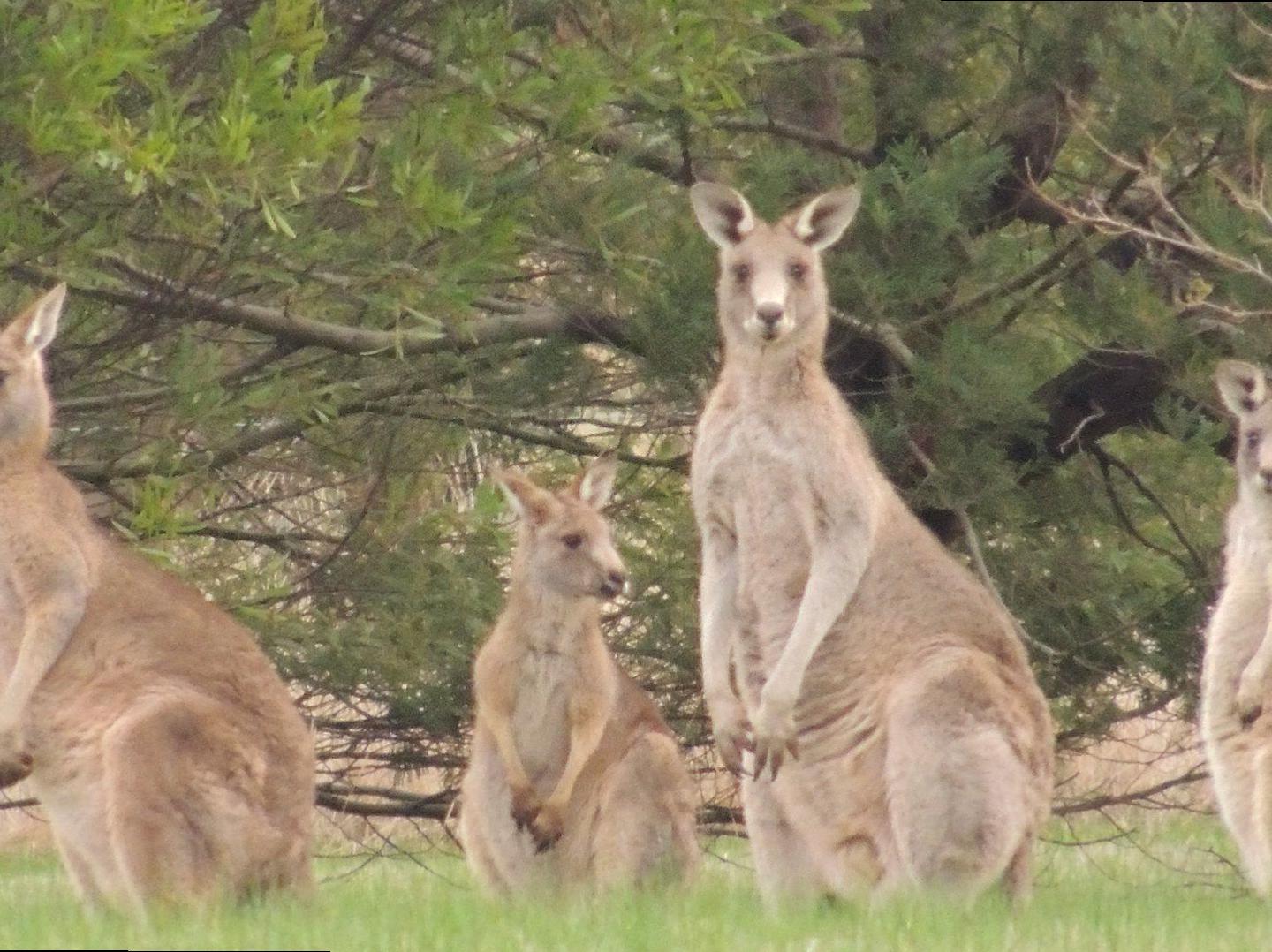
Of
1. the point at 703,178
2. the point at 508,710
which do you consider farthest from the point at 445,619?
the point at 703,178

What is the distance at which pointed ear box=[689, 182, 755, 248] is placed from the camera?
24.4 feet

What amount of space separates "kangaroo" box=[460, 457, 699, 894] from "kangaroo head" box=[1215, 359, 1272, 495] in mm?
2208

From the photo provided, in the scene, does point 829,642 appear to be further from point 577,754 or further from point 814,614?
point 577,754

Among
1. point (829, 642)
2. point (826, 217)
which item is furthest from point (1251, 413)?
point (829, 642)

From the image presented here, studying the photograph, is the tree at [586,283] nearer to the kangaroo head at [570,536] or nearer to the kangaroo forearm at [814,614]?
the kangaroo head at [570,536]

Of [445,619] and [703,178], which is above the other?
[703,178]

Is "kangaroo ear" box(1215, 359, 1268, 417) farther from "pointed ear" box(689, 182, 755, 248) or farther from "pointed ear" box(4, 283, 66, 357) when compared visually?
"pointed ear" box(4, 283, 66, 357)

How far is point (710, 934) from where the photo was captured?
5.73 m

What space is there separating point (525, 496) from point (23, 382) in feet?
7.27

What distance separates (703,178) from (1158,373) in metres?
1.89

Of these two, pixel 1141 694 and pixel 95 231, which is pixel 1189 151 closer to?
pixel 1141 694

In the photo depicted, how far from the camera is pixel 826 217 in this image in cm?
745

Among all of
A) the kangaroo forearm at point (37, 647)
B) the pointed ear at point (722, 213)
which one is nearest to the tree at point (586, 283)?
the pointed ear at point (722, 213)

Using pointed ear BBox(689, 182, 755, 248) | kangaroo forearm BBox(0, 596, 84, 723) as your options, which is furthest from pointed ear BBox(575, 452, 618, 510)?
kangaroo forearm BBox(0, 596, 84, 723)
